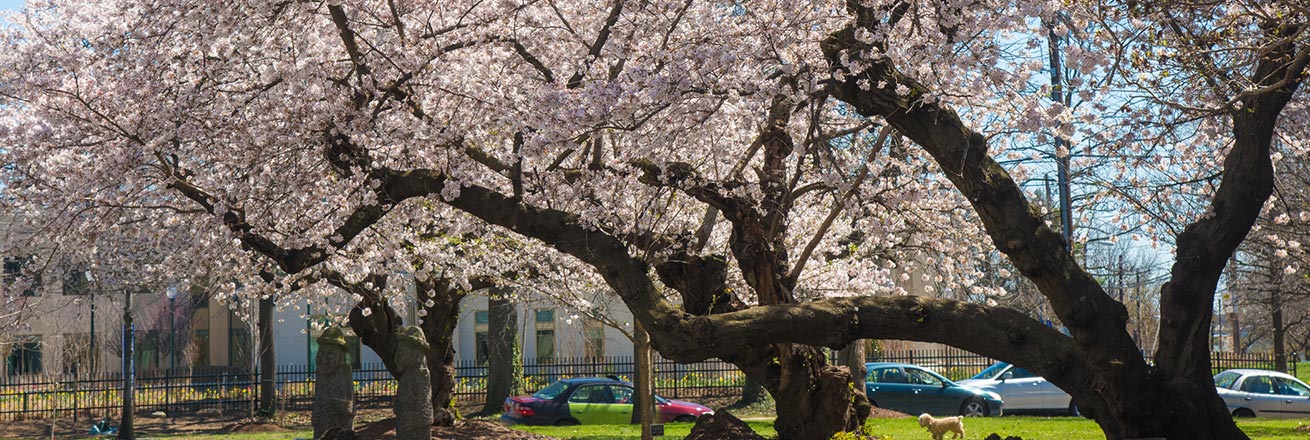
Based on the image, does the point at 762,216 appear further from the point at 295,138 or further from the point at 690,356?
the point at 295,138

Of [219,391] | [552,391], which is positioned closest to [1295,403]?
[552,391]

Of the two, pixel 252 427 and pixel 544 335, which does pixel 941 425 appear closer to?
pixel 252 427

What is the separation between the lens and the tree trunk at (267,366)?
77.5 ft

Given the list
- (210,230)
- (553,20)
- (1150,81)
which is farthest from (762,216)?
(210,230)

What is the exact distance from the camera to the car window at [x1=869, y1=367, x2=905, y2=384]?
2241 cm

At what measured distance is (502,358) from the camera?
24594 millimetres

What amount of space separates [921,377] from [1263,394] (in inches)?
236

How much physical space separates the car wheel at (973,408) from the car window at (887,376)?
1361 millimetres

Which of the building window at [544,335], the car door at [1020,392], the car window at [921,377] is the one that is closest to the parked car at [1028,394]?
the car door at [1020,392]

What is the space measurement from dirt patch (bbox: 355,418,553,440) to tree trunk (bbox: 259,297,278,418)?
30.7 ft

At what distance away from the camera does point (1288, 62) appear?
812cm

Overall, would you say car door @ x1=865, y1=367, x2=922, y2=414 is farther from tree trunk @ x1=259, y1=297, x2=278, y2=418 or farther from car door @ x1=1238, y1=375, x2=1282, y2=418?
tree trunk @ x1=259, y1=297, x2=278, y2=418

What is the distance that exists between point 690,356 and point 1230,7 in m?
5.10

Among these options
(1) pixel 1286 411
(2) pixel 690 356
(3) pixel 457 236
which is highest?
(3) pixel 457 236
